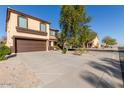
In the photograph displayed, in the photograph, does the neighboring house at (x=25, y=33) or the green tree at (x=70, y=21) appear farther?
the green tree at (x=70, y=21)

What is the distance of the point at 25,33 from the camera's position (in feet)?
72.3

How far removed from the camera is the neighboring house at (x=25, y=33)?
1991cm

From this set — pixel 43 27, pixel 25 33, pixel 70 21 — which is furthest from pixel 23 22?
pixel 70 21

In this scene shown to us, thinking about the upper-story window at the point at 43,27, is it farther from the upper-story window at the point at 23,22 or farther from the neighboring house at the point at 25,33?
the upper-story window at the point at 23,22

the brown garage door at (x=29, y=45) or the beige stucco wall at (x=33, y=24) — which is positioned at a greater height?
the beige stucco wall at (x=33, y=24)

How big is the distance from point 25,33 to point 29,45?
2.04 m

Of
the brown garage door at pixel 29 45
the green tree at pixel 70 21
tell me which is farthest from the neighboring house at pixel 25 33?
the green tree at pixel 70 21

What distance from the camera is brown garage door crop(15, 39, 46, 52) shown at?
20.5 m

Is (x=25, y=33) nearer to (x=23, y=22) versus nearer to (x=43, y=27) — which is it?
(x=23, y=22)

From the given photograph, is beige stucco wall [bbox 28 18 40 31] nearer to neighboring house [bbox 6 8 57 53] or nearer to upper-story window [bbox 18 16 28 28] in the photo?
neighboring house [bbox 6 8 57 53]

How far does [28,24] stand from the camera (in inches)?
901

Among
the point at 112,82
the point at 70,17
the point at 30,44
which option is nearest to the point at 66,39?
the point at 70,17

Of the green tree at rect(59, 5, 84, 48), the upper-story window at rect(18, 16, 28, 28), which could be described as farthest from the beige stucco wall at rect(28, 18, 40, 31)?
the green tree at rect(59, 5, 84, 48)
